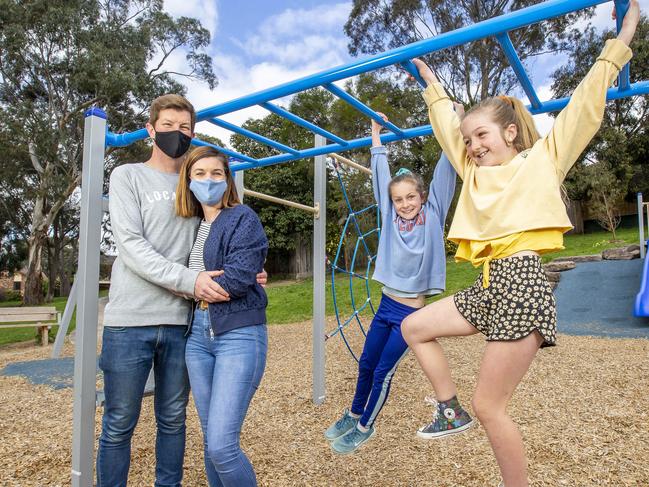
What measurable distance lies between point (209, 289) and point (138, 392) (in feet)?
1.62

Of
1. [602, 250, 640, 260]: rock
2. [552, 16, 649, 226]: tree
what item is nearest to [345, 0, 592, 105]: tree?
[552, 16, 649, 226]: tree

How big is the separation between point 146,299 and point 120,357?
21 cm

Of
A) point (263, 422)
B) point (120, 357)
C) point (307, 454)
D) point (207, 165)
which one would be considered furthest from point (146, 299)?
point (263, 422)

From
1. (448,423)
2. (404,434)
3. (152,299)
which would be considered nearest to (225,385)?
(152,299)

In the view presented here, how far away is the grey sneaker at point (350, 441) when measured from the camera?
2.21 m

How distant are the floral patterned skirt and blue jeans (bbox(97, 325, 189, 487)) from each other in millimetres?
1080

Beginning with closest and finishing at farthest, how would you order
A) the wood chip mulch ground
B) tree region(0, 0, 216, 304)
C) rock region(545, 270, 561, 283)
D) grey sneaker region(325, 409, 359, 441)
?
1. grey sneaker region(325, 409, 359, 441)
2. the wood chip mulch ground
3. rock region(545, 270, 561, 283)
4. tree region(0, 0, 216, 304)

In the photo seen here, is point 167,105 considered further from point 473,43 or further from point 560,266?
point 473,43

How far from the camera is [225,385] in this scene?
5.12 feet

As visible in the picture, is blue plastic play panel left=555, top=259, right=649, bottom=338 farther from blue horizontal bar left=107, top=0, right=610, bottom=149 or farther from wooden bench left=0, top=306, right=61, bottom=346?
wooden bench left=0, top=306, right=61, bottom=346

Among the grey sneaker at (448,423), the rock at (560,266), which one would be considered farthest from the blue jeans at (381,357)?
the rock at (560,266)

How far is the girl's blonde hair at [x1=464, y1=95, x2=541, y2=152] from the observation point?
1.58 metres

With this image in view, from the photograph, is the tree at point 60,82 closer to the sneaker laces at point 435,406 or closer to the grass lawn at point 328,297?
the grass lawn at point 328,297

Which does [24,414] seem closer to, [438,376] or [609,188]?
[438,376]
